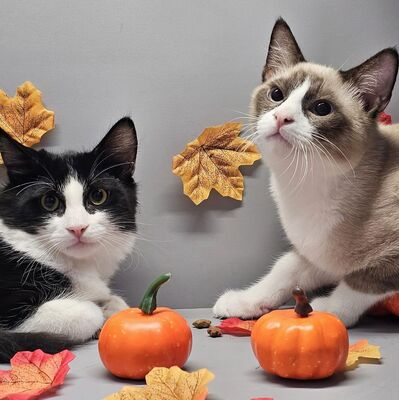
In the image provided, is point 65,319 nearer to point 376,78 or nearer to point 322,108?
point 322,108

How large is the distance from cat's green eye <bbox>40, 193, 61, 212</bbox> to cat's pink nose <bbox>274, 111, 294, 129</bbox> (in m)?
0.60

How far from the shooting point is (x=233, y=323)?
5.14 ft

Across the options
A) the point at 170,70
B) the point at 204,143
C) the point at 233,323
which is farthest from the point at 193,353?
the point at 170,70

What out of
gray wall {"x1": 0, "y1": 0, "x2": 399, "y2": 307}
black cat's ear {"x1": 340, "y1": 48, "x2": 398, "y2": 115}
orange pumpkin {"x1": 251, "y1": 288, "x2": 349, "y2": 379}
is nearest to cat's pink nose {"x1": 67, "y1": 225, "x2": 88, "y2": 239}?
gray wall {"x1": 0, "y1": 0, "x2": 399, "y2": 307}

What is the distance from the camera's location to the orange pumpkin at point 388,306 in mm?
1563

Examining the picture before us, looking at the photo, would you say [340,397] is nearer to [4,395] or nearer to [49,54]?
[4,395]

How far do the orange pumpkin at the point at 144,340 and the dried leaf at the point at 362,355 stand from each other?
0.35m

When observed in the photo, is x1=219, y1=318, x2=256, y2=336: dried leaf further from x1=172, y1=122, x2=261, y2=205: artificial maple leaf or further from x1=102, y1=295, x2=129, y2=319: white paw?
x1=172, y1=122, x2=261, y2=205: artificial maple leaf

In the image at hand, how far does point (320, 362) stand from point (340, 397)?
0.07 metres

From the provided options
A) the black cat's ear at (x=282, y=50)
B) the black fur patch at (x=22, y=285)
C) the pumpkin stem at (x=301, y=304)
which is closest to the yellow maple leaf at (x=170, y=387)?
the pumpkin stem at (x=301, y=304)

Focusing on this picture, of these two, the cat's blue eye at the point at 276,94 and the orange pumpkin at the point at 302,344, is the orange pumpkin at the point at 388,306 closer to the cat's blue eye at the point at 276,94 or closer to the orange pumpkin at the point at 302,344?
the orange pumpkin at the point at 302,344

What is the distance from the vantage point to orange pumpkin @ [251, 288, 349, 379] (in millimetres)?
1112

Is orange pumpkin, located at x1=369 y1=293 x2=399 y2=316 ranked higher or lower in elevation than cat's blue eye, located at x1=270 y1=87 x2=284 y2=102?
lower

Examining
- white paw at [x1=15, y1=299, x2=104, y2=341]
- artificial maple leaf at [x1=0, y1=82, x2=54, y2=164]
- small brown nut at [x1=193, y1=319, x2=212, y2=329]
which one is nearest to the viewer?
white paw at [x1=15, y1=299, x2=104, y2=341]
